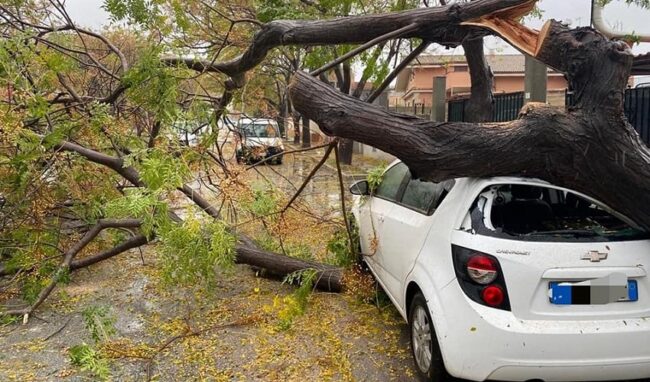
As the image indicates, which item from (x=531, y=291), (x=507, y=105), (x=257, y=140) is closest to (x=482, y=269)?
(x=531, y=291)

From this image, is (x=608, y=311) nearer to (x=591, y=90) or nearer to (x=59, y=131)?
(x=591, y=90)

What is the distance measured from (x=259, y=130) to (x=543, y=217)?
4470mm

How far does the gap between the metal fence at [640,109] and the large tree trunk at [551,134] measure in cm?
401

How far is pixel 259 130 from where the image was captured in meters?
6.89

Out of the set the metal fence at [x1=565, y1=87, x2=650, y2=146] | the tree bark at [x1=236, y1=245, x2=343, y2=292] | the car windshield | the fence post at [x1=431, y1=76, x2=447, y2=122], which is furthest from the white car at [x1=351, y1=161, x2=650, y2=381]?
the fence post at [x1=431, y1=76, x2=447, y2=122]

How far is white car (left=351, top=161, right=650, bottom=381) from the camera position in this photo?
2.65 meters

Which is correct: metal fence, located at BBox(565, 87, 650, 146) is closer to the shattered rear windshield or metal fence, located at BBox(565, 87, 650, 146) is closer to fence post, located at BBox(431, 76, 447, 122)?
the shattered rear windshield

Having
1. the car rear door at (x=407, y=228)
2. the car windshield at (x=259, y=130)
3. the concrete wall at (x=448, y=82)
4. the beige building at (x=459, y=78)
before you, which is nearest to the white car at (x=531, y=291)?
the car rear door at (x=407, y=228)

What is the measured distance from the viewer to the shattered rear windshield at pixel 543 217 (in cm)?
286

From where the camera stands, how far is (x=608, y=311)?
2.71 meters

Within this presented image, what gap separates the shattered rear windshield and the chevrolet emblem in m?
0.10

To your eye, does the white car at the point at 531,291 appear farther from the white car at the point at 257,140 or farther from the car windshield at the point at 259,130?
the car windshield at the point at 259,130

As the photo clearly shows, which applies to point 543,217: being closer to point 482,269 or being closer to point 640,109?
point 482,269

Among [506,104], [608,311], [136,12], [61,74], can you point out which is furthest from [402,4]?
[608,311]
